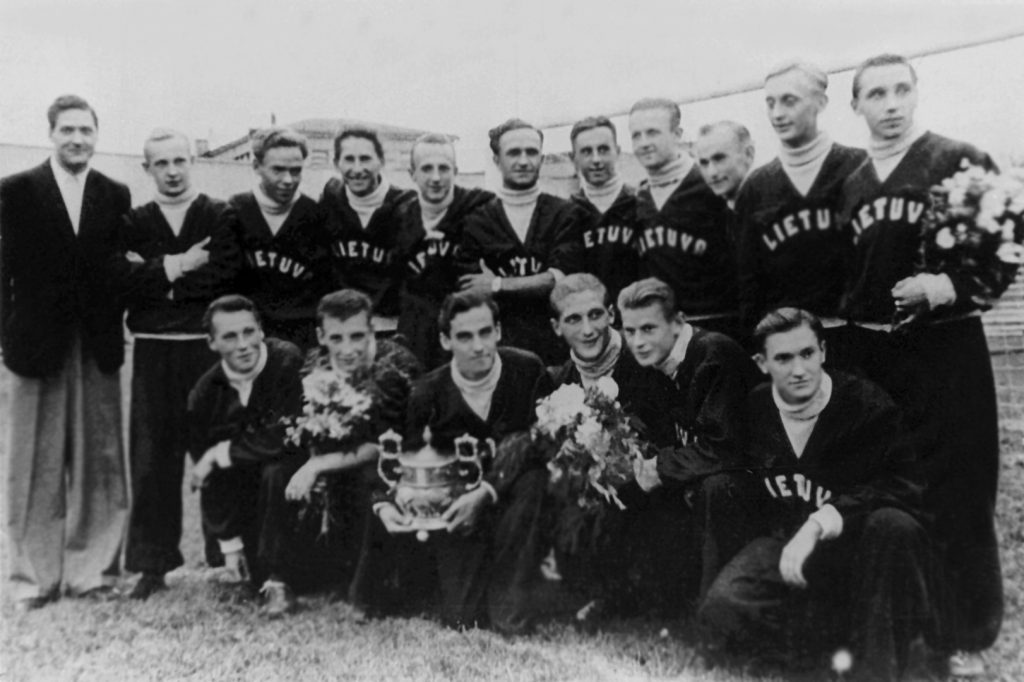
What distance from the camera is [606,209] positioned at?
4305mm

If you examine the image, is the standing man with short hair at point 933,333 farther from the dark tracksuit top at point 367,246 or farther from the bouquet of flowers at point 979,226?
the dark tracksuit top at point 367,246

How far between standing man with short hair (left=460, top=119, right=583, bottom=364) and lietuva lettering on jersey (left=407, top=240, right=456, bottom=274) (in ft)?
0.25

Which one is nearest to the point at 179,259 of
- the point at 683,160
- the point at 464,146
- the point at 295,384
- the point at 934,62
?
the point at 295,384

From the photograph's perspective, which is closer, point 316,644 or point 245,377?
point 316,644

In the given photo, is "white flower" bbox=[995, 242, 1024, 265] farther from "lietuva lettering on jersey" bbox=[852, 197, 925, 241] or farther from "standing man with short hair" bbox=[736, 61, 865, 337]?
"standing man with short hair" bbox=[736, 61, 865, 337]

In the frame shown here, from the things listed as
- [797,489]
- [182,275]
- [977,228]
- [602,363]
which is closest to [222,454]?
[182,275]

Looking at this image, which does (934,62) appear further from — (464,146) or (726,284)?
(464,146)

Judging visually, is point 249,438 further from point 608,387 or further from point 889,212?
point 889,212

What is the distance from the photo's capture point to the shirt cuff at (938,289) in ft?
12.7

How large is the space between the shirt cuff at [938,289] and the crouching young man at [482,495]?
5.42 feet

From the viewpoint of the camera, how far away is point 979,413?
3.94 m

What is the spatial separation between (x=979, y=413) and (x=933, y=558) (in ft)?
2.05

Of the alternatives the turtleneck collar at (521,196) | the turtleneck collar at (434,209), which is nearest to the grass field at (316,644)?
the turtleneck collar at (434,209)

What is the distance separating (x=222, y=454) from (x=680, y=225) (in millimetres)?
2440
